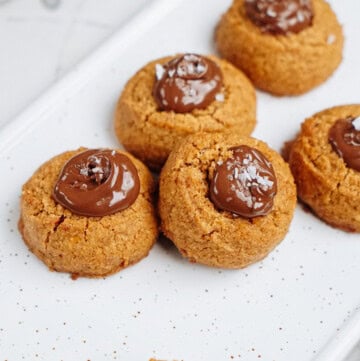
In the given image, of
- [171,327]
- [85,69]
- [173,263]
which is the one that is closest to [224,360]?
[171,327]

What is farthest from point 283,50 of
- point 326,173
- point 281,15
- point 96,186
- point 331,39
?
point 96,186

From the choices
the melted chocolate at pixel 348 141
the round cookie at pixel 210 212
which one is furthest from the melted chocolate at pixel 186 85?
the melted chocolate at pixel 348 141

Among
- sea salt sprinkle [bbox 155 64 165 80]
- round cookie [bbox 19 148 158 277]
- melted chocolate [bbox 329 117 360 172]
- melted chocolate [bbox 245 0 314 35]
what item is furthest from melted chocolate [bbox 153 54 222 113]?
melted chocolate [bbox 329 117 360 172]

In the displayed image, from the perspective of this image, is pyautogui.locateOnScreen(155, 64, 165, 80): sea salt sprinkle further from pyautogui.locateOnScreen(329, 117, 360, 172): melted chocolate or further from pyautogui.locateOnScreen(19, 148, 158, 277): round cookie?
pyautogui.locateOnScreen(329, 117, 360, 172): melted chocolate

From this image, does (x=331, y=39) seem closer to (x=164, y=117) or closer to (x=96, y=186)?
(x=164, y=117)

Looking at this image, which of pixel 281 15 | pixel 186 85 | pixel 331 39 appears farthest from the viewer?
pixel 331 39

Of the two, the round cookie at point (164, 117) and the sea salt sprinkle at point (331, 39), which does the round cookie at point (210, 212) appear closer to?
the round cookie at point (164, 117)
